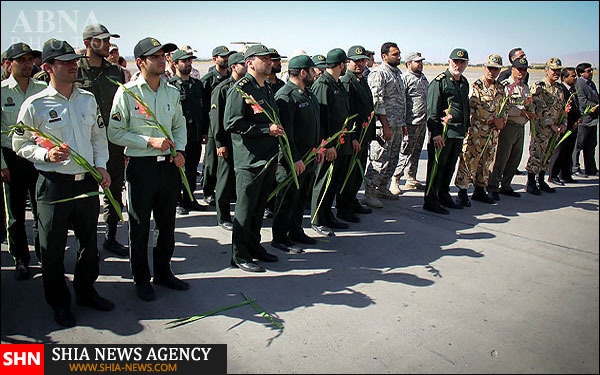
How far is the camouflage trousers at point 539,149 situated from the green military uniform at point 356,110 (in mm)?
3447

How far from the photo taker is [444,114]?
7.03 metres

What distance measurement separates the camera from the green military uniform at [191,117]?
679 cm

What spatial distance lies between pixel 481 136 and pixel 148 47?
213 inches

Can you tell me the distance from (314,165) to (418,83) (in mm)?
3089

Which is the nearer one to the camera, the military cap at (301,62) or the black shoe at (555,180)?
the military cap at (301,62)

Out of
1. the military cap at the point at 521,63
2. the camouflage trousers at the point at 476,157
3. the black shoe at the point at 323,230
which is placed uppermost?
the military cap at the point at 521,63

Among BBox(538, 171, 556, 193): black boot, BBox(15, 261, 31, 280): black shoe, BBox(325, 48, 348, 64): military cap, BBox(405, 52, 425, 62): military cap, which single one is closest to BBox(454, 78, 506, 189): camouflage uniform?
BBox(405, 52, 425, 62): military cap

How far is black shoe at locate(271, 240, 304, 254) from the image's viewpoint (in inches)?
214

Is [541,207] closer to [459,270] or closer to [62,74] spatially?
[459,270]

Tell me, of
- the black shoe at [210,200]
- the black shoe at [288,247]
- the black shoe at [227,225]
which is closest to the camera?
the black shoe at [288,247]

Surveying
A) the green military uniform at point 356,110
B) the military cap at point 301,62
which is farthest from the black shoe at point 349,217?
the military cap at point 301,62

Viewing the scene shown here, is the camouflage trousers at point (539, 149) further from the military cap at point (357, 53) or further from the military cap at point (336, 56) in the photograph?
the military cap at point (336, 56)

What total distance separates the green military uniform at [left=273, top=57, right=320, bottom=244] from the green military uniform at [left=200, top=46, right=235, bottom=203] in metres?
1.72

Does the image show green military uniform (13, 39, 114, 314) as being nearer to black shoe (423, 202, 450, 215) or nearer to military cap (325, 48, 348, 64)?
military cap (325, 48, 348, 64)
